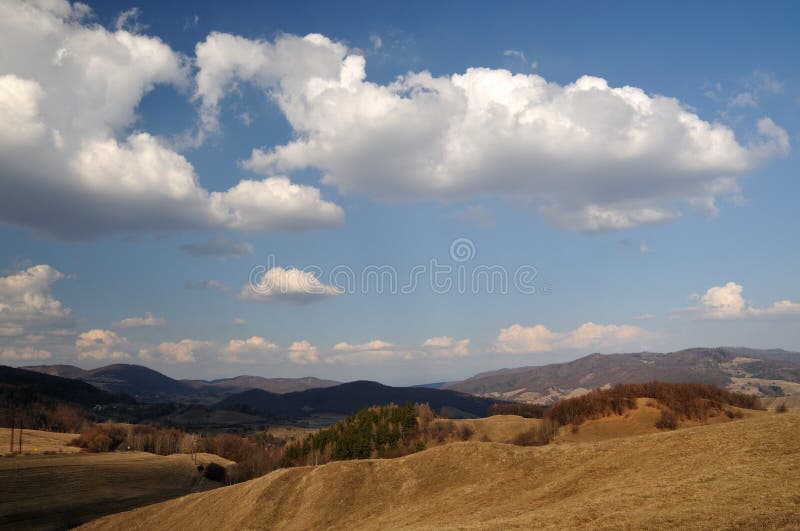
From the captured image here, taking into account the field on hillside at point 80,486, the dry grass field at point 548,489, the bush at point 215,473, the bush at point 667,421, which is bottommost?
the bush at point 215,473

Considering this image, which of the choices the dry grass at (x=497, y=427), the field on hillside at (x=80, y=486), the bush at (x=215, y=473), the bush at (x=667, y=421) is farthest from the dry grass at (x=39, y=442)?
the bush at (x=667, y=421)

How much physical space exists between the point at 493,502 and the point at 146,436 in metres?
156

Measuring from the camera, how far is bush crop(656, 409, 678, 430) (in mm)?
75812

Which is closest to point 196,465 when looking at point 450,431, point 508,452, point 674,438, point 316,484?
point 450,431

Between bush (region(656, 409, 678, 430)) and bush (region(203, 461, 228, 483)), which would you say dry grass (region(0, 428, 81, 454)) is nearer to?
bush (region(203, 461, 228, 483))

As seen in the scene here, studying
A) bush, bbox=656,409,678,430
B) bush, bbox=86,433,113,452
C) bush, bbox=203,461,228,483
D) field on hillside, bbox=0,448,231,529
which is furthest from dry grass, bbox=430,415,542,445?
bush, bbox=86,433,113,452

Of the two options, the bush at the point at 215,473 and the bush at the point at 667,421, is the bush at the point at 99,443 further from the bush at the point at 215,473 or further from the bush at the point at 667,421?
the bush at the point at 667,421

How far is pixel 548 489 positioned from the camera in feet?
106

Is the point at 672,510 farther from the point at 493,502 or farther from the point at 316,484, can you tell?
the point at 316,484

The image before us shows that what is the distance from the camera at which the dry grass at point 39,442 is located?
12904cm

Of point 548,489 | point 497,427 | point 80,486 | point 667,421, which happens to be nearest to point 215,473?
point 80,486

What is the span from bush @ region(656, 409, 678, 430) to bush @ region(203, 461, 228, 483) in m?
79.3

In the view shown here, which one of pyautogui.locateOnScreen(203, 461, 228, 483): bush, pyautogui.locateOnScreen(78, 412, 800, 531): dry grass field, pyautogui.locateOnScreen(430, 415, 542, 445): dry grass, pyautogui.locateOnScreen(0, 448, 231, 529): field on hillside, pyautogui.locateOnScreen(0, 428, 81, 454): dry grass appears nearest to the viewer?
pyautogui.locateOnScreen(78, 412, 800, 531): dry grass field

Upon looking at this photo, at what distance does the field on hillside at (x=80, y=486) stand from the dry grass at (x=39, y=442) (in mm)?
23728
